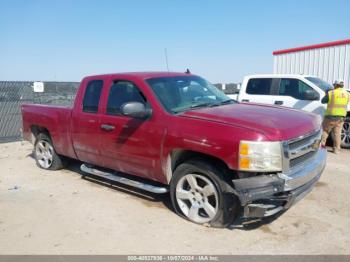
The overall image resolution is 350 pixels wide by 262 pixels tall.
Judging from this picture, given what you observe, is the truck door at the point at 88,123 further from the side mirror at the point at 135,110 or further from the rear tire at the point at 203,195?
the rear tire at the point at 203,195

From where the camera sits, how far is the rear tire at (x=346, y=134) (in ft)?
28.8

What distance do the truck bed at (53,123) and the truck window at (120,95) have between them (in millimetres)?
1119

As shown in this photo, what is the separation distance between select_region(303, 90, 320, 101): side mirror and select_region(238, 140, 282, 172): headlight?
5367 mm

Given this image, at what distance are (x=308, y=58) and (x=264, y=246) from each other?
1265 centimetres

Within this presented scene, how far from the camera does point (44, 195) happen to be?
5629mm

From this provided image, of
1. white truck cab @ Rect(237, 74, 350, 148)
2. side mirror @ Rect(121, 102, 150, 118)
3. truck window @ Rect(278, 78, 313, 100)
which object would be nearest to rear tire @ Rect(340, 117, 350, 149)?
white truck cab @ Rect(237, 74, 350, 148)

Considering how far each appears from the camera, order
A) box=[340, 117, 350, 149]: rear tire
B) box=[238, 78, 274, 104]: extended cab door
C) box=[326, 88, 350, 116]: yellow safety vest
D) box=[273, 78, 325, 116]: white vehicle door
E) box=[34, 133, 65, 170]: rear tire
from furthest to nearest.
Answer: box=[238, 78, 274, 104]: extended cab door
box=[340, 117, 350, 149]: rear tire
box=[273, 78, 325, 116]: white vehicle door
box=[326, 88, 350, 116]: yellow safety vest
box=[34, 133, 65, 170]: rear tire

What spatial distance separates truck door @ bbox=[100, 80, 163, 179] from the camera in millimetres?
4512

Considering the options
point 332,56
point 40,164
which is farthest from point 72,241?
point 332,56

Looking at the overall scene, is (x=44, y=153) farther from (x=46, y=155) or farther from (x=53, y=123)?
(x=53, y=123)

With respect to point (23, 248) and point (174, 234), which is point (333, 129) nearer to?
point (174, 234)

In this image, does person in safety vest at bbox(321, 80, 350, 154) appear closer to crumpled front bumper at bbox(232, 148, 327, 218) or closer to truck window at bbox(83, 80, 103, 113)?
crumpled front bumper at bbox(232, 148, 327, 218)

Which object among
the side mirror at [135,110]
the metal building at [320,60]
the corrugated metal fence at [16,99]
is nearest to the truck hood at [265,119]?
the side mirror at [135,110]

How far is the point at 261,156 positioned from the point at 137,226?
180 centimetres
